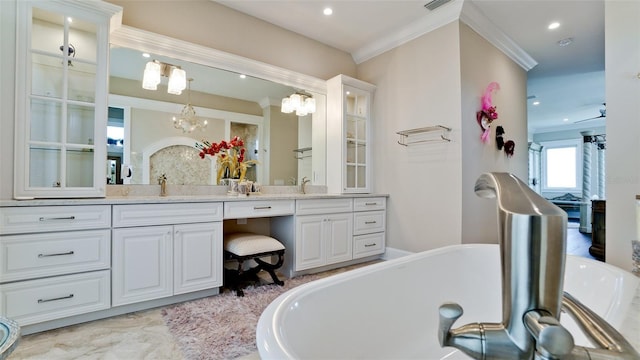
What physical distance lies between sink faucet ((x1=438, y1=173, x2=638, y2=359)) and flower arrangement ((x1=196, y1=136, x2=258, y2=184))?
2.92 metres

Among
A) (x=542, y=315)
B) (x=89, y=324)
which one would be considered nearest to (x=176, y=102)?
(x=89, y=324)

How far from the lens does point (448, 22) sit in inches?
125

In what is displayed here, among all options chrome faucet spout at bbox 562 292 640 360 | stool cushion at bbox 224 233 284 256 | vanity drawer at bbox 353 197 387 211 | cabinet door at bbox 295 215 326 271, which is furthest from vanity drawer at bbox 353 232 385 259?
chrome faucet spout at bbox 562 292 640 360

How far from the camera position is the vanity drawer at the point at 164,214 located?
210cm

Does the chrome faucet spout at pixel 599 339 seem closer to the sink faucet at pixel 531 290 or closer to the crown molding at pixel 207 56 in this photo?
the sink faucet at pixel 531 290

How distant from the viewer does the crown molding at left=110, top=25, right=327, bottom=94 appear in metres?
2.56

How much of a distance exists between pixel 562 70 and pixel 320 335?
5.75m

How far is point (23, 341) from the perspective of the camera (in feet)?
5.79

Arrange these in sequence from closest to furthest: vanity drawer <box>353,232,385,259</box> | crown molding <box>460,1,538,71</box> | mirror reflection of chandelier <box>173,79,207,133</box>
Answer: mirror reflection of chandelier <box>173,79,207,133</box>
crown molding <box>460,1,538,71</box>
vanity drawer <box>353,232,385,259</box>

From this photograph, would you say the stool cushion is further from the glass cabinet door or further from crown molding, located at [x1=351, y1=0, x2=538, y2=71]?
crown molding, located at [x1=351, y1=0, x2=538, y2=71]

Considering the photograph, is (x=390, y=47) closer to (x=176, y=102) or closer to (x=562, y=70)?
(x=176, y=102)

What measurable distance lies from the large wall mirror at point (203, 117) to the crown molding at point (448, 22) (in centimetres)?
88

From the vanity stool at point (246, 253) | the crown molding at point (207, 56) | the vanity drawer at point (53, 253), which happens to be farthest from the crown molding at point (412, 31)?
the vanity drawer at point (53, 253)

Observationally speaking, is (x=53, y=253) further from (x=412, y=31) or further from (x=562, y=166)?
(x=562, y=166)
